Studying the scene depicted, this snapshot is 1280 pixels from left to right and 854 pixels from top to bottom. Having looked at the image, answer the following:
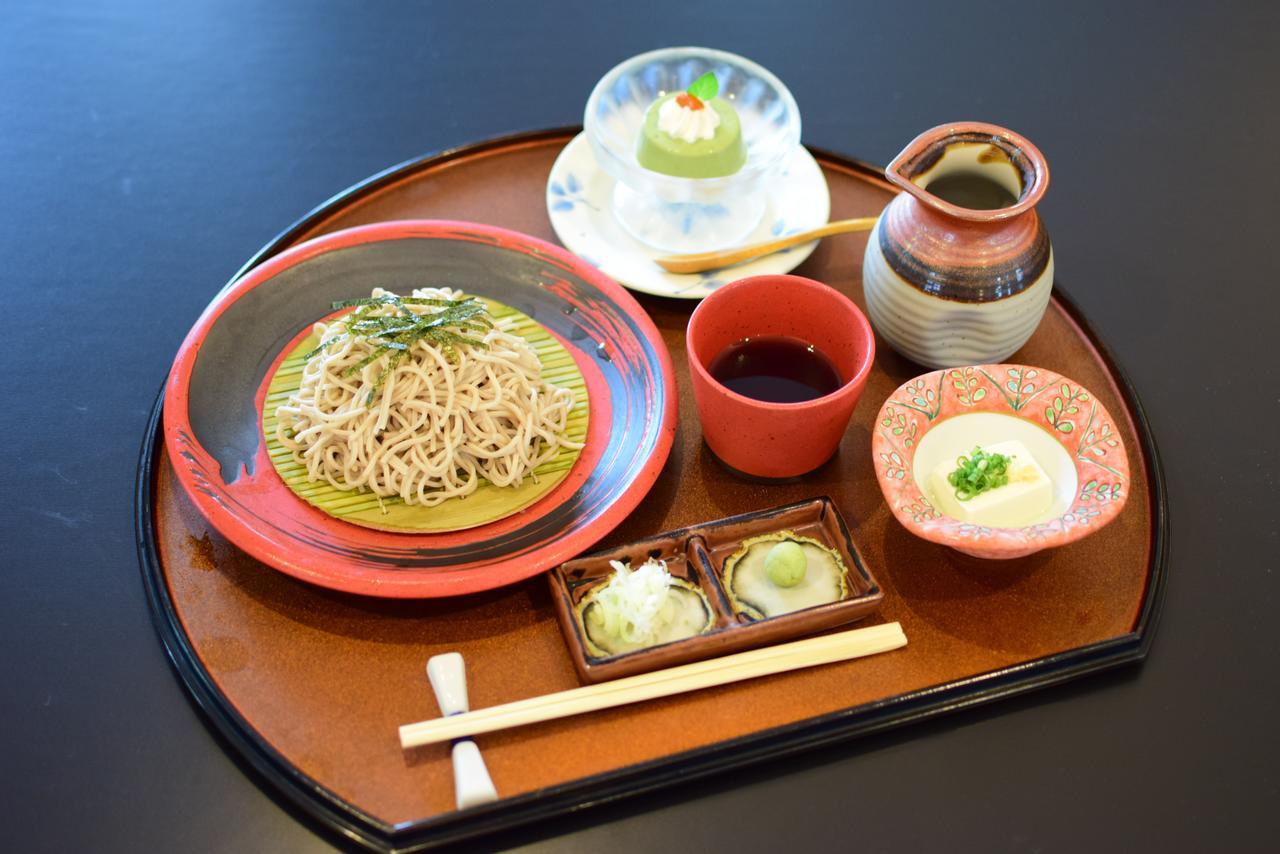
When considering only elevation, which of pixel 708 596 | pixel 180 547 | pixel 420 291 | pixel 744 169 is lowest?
pixel 708 596

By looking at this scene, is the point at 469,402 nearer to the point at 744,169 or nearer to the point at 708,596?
the point at 708,596

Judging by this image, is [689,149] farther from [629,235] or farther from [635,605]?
[635,605]

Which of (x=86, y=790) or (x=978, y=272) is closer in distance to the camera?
(x=86, y=790)

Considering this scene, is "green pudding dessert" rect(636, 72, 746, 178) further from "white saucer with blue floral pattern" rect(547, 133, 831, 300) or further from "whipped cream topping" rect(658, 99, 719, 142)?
"white saucer with blue floral pattern" rect(547, 133, 831, 300)

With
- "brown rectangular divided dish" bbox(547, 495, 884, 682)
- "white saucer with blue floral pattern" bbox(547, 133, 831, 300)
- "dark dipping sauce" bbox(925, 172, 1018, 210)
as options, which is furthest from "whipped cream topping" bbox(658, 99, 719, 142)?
"brown rectangular divided dish" bbox(547, 495, 884, 682)

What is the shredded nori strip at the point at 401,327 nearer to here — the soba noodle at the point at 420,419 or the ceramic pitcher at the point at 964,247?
the soba noodle at the point at 420,419

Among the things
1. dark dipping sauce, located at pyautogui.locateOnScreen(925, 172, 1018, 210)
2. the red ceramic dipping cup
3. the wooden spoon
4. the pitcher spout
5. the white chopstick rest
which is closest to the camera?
the white chopstick rest

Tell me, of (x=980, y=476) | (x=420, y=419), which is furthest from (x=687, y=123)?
(x=980, y=476)

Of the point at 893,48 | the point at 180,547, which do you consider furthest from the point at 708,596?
the point at 893,48
